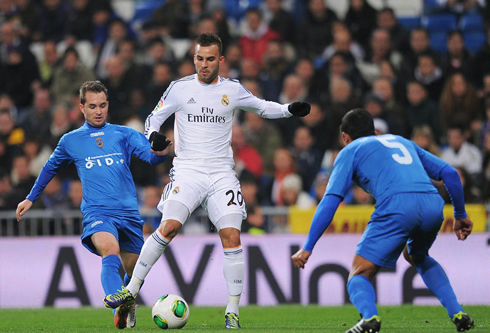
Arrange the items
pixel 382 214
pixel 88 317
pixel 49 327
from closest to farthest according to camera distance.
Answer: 1. pixel 382 214
2. pixel 49 327
3. pixel 88 317

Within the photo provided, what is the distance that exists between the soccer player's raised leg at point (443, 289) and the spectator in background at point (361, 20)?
9.25 metres

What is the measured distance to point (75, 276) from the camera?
12.0 m

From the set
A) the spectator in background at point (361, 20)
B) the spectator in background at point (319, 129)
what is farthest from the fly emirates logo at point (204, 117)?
the spectator in background at point (361, 20)

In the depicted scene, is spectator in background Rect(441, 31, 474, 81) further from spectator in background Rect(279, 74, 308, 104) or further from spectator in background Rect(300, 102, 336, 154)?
spectator in background Rect(279, 74, 308, 104)

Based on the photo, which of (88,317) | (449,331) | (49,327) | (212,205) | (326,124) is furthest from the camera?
(326,124)

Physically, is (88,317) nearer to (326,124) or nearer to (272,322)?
(272,322)

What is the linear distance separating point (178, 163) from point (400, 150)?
2.28 m

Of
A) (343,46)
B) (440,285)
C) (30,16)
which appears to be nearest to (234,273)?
(440,285)

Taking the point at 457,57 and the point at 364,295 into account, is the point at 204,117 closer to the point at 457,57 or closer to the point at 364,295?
the point at 364,295

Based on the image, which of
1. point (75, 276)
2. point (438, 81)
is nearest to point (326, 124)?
point (438, 81)

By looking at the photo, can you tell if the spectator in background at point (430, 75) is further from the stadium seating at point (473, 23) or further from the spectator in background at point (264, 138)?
the spectator in background at point (264, 138)

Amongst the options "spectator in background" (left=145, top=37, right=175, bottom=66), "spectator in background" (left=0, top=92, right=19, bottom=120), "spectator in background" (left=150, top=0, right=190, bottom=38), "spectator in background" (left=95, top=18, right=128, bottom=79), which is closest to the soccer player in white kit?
"spectator in background" (left=145, top=37, right=175, bottom=66)

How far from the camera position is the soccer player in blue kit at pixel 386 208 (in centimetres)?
628

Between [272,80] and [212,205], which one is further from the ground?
[272,80]
